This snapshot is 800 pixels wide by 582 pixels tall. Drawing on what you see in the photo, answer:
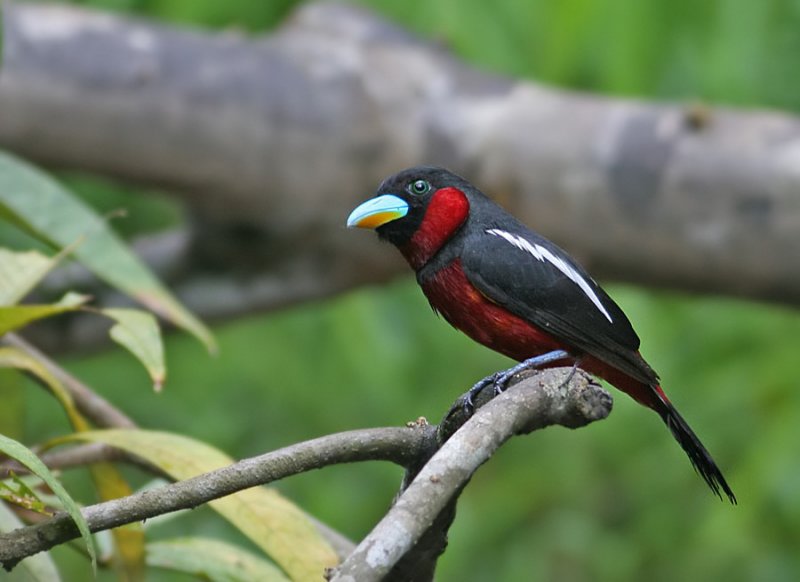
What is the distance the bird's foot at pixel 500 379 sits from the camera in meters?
2.12

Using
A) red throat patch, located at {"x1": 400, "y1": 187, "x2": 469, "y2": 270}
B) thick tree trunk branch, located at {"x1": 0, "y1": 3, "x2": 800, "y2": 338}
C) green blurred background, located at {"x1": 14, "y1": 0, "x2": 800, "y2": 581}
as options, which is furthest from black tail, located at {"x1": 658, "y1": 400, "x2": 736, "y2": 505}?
green blurred background, located at {"x1": 14, "y1": 0, "x2": 800, "y2": 581}

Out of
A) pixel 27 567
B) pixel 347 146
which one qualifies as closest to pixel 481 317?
pixel 27 567

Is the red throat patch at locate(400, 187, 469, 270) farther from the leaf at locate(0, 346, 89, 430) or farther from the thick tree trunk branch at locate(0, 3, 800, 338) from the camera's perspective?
the thick tree trunk branch at locate(0, 3, 800, 338)

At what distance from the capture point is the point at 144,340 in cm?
228

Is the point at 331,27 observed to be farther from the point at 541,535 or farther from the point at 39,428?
the point at 541,535

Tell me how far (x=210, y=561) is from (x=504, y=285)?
0.78 meters

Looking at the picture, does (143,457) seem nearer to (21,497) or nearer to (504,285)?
(21,497)

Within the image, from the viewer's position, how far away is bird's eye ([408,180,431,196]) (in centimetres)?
281

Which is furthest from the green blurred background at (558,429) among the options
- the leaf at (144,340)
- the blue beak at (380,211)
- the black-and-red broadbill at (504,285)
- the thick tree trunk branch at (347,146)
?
the leaf at (144,340)

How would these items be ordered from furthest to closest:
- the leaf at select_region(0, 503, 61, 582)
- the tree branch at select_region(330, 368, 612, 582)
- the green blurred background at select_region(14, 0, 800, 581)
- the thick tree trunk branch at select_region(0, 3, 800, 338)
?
the green blurred background at select_region(14, 0, 800, 581) < the thick tree trunk branch at select_region(0, 3, 800, 338) < the leaf at select_region(0, 503, 61, 582) < the tree branch at select_region(330, 368, 612, 582)

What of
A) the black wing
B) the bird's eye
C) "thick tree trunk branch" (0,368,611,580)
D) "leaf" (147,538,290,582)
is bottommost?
"leaf" (147,538,290,582)

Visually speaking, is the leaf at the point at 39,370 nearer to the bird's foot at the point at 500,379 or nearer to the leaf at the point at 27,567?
the leaf at the point at 27,567

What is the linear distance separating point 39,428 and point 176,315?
3.17 metres

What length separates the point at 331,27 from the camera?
5.63 meters
